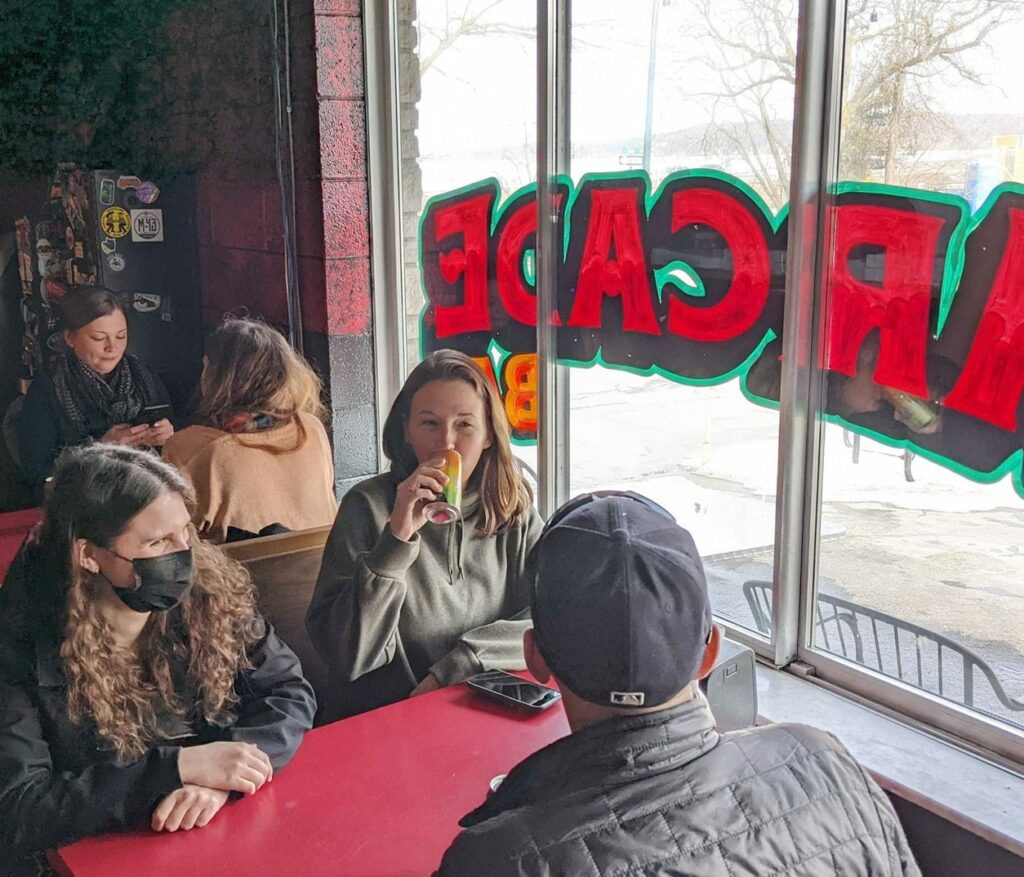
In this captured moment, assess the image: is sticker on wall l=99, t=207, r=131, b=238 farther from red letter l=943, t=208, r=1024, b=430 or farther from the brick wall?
red letter l=943, t=208, r=1024, b=430

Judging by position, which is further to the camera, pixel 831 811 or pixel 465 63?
pixel 465 63

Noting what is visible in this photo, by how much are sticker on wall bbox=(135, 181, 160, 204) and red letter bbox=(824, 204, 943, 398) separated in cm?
261

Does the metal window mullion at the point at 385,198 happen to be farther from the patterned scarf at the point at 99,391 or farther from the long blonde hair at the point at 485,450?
the long blonde hair at the point at 485,450

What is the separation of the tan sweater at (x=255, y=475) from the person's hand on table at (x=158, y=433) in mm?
397

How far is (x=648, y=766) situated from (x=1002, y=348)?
1.21m

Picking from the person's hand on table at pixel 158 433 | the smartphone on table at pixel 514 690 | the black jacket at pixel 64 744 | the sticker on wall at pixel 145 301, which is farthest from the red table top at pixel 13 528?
the smartphone on table at pixel 514 690

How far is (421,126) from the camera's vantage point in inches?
133

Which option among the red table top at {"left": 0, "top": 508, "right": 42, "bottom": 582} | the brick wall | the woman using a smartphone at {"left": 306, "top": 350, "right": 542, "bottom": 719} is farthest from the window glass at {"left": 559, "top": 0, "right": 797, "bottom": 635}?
the red table top at {"left": 0, "top": 508, "right": 42, "bottom": 582}

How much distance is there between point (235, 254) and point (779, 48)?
222 centimetres

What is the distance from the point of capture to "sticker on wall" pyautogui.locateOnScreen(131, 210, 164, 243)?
3754 mm

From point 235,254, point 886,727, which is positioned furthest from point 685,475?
point 235,254

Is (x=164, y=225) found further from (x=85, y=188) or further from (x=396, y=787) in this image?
(x=396, y=787)

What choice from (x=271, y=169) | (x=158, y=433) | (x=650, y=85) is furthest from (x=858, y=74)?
(x=158, y=433)

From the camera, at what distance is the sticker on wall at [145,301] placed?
12.4 ft
